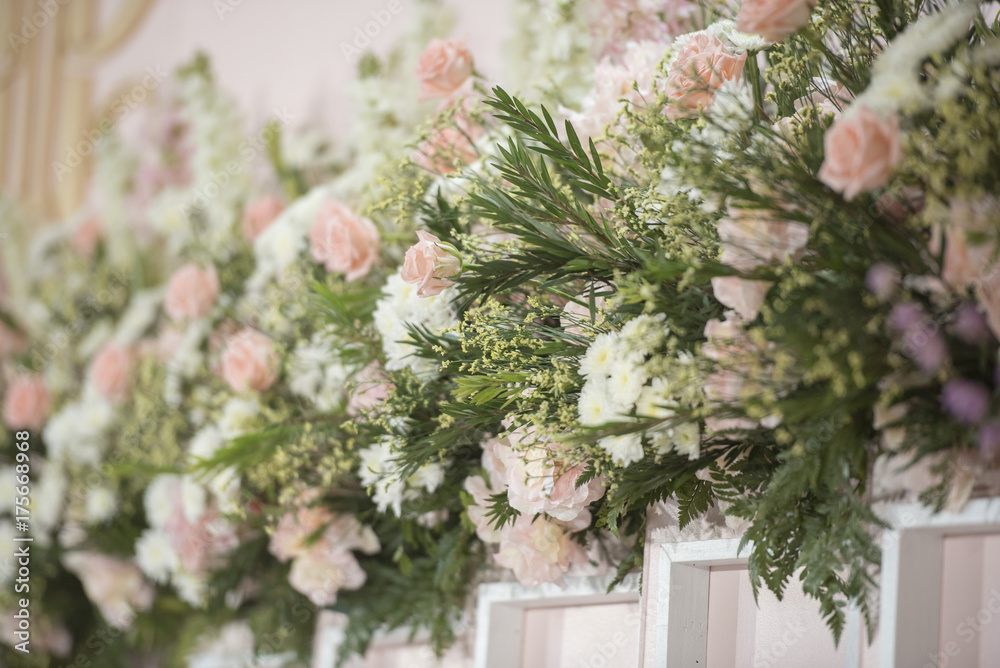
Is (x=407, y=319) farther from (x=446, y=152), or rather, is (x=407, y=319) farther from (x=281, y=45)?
(x=281, y=45)

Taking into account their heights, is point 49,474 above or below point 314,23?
below

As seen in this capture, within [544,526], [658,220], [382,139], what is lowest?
[544,526]

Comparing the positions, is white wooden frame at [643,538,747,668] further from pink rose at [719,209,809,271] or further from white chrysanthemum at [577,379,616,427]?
pink rose at [719,209,809,271]

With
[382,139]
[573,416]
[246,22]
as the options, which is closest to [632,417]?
[573,416]

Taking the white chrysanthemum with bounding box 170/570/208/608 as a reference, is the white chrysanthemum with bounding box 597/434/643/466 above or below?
above

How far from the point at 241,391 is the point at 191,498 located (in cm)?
18

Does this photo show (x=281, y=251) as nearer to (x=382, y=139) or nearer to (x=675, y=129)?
(x=382, y=139)

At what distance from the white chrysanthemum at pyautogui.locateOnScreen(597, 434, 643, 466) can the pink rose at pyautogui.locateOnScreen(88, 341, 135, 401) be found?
44.9 inches

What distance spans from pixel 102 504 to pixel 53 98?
110 cm

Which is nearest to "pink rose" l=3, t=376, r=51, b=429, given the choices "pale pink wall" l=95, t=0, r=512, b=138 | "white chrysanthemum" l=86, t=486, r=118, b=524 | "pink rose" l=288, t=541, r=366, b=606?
"white chrysanthemum" l=86, t=486, r=118, b=524

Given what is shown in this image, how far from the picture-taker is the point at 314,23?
1.72m

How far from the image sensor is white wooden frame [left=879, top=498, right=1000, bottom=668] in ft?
2.31

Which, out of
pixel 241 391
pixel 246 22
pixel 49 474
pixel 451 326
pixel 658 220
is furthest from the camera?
pixel 246 22

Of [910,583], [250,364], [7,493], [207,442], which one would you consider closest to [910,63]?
[910,583]
